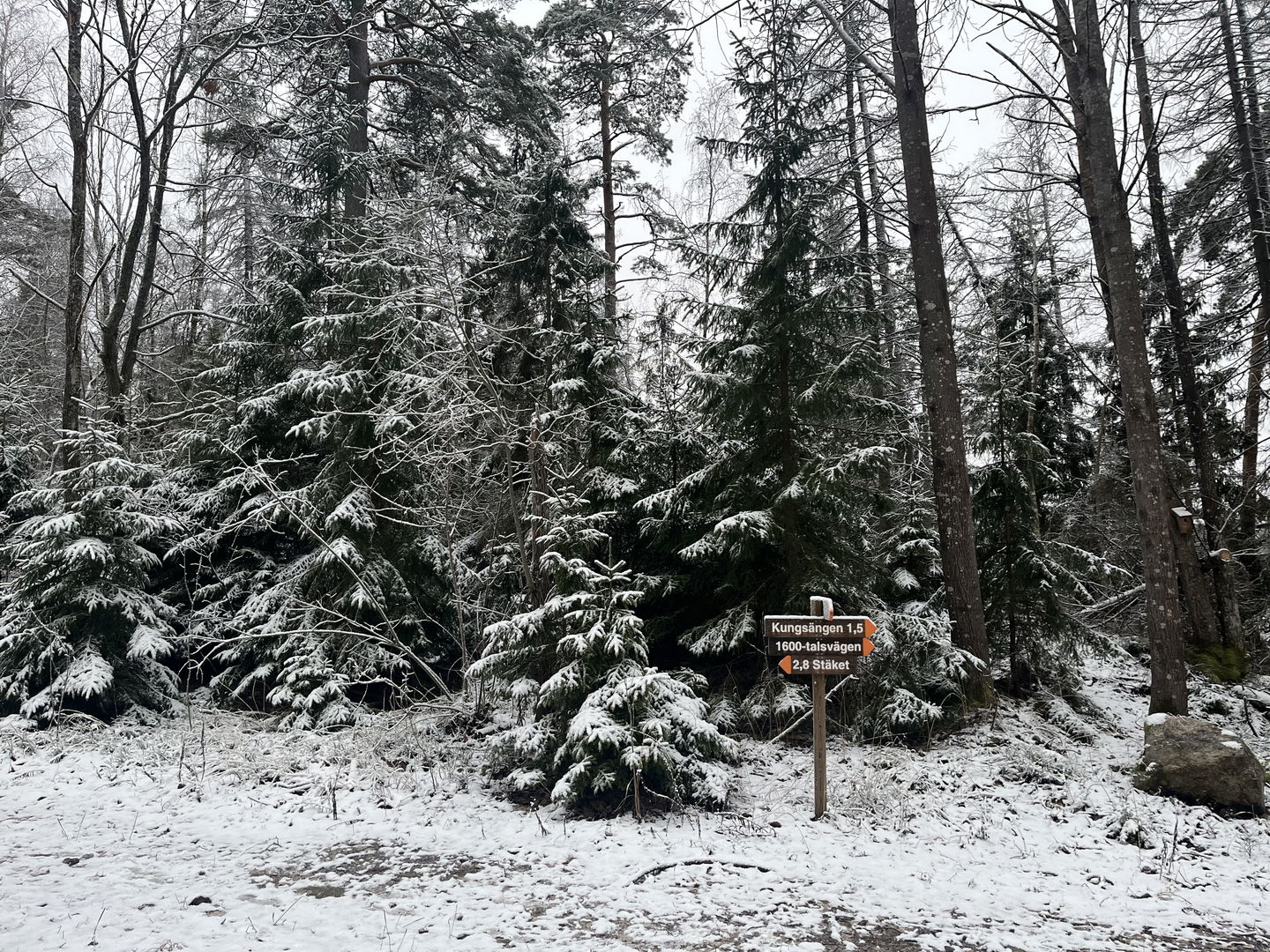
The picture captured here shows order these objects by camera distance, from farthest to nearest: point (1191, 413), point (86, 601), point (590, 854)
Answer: point (1191, 413)
point (86, 601)
point (590, 854)

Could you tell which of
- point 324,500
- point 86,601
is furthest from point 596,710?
point 86,601

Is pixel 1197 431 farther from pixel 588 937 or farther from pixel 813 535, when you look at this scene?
pixel 588 937

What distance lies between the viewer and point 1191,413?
39.1 ft

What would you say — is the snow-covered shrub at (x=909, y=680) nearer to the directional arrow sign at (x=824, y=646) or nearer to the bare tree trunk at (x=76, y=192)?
the directional arrow sign at (x=824, y=646)

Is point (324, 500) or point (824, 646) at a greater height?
point (324, 500)

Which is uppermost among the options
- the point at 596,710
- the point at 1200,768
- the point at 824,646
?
the point at 824,646

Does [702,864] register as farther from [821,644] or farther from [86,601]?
[86,601]

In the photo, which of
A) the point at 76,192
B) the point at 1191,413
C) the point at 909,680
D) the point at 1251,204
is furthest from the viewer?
the point at 1191,413

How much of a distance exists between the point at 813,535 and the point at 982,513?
275 centimetres

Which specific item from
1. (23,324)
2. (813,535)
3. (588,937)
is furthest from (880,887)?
(23,324)

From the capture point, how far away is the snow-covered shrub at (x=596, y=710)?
6.32 meters

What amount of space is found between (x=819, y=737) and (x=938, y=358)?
4.96m

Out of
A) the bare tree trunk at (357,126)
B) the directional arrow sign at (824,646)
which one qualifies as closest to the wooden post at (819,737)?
the directional arrow sign at (824,646)

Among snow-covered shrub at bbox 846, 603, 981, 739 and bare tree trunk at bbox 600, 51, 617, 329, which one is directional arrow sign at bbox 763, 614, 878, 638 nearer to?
snow-covered shrub at bbox 846, 603, 981, 739
